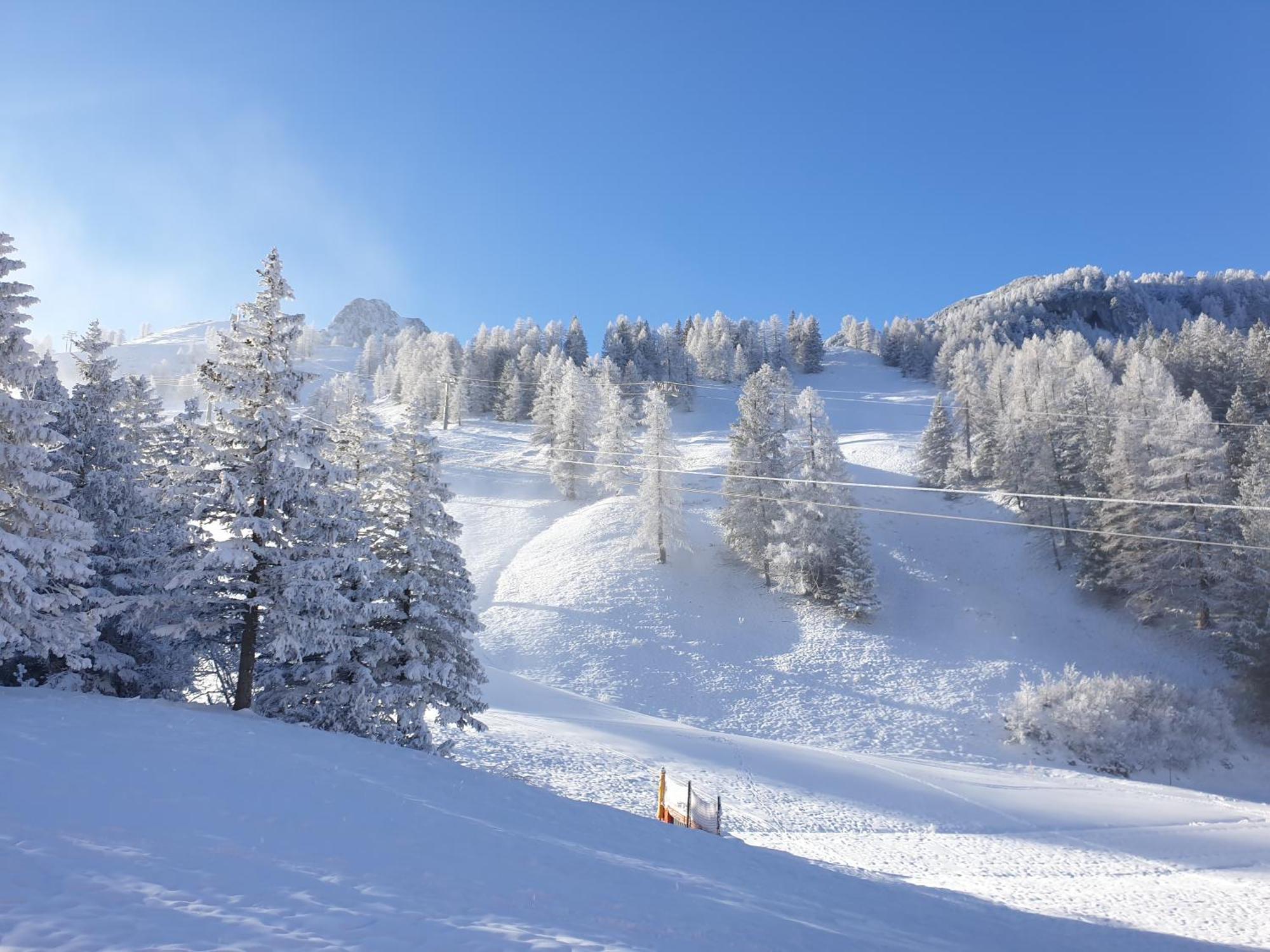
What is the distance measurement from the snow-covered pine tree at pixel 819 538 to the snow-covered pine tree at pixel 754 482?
0.96 m

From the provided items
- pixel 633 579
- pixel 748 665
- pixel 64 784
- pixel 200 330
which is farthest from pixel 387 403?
pixel 200 330

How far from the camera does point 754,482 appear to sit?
40094 millimetres

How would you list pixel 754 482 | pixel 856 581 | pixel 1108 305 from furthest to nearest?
pixel 1108 305 < pixel 754 482 < pixel 856 581

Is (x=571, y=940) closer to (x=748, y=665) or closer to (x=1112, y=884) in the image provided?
(x=1112, y=884)

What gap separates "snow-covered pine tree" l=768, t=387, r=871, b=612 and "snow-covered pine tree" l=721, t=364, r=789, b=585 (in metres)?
0.96

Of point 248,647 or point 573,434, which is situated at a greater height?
point 573,434

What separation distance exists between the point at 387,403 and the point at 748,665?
251ft

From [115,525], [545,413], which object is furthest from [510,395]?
[115,525]

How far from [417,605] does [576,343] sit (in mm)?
82610

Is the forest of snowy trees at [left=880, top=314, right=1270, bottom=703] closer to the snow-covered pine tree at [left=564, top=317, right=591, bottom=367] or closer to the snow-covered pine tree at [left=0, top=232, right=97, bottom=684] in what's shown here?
the snow-covered pine tree at [left=0, top=232, right=97, bottom=684]

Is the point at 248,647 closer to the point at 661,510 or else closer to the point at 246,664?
the point at 246,664

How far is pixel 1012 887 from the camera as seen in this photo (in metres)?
13.6

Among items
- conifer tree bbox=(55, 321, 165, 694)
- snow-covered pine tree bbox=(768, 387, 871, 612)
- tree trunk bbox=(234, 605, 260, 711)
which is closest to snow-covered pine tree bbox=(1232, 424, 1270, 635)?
snow-covered pine tree bbox=(768, 387, 871, 612)

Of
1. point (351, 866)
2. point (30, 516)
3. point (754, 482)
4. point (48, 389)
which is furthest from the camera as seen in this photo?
point (754, 482)
